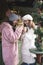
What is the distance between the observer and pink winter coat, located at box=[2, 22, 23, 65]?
5.44 m

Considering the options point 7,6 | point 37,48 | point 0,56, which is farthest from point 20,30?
point 7,6

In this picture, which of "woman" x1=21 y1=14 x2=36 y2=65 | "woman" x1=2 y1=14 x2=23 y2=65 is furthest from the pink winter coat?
"woman" x1=21 y1=14 x2=36 y2=65

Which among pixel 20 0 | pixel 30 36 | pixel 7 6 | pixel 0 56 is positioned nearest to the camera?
pixel 30 36

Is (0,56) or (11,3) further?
(11,3)

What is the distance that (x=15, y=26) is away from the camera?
5734 mm

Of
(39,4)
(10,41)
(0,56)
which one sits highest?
(39,4)

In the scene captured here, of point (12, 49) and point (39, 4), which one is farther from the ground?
point (39, 4)

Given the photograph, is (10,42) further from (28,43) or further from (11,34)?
(28,43)

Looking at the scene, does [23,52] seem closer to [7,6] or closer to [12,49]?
[12,49]

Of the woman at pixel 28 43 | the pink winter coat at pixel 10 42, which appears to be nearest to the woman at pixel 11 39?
the pink winter coat at pixel 10 42

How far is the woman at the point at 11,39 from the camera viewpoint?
5441 millimetres

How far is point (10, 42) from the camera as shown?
553 cm

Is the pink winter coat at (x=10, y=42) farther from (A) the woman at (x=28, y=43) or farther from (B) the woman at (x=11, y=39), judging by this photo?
(A) the woman at (x=28, y=43)

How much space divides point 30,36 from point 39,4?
2.69 ft
